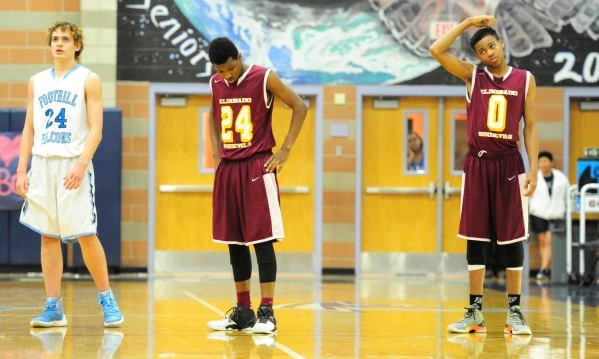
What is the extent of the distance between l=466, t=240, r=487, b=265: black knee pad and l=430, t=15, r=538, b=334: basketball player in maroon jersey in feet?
0.06

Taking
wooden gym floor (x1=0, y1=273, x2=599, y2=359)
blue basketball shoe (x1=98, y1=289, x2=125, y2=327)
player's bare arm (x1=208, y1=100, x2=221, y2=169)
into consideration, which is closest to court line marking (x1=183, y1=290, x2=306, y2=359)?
wooden gym floor (x1=0, y1=273, x2=599, y2=359)

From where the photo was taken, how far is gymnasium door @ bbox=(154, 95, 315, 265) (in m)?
12.5

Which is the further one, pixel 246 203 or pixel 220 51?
pixel 246 203

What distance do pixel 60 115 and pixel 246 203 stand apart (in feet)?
3.93

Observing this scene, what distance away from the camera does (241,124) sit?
19.2 feet

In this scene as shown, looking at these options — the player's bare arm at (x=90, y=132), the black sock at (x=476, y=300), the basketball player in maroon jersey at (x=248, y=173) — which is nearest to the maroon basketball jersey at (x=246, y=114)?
the basketball player in maroon jersey at (x=248, y=173)

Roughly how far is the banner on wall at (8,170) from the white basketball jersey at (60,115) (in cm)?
617

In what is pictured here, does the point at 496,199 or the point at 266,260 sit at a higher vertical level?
the point at 496,199

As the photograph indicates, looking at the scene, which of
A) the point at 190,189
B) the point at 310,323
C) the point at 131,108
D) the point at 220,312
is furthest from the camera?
the point at 190,189

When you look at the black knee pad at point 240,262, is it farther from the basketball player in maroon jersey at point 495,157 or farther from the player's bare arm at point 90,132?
the basketball player in maroon jersey at point 495,157

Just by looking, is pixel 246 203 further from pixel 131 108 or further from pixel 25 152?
pixel 131 108

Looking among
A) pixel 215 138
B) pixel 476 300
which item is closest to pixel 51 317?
pixel 215 138

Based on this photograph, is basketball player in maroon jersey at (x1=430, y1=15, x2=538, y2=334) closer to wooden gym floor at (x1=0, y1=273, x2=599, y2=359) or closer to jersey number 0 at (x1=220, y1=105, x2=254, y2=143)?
wooden gym floor at (x1=0, y1=273, x2=599, y2=359)

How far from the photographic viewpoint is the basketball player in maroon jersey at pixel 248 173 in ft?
19.1
